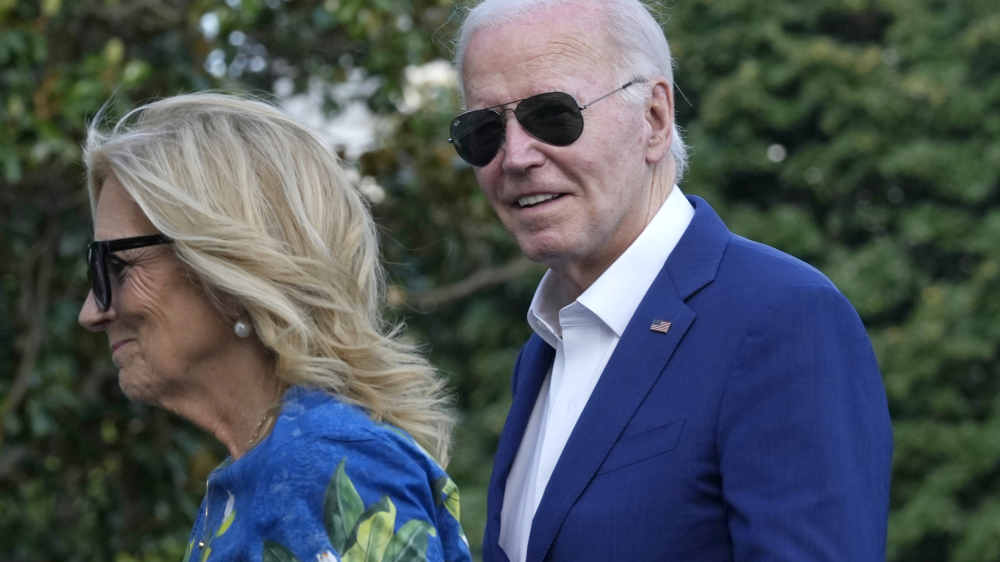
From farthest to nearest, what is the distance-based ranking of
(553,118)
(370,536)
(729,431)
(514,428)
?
1. (514,428)
2. (553,118)
3. (729,431)
4. (370,536)

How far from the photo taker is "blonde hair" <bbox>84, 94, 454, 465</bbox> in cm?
179

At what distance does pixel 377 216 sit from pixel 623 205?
9.77ft

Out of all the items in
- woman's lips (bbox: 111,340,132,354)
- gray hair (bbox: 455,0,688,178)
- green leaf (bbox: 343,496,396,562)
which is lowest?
green leaf (bbox: 343,496,396,562)

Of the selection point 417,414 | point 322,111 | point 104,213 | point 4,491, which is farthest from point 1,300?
point 417,414

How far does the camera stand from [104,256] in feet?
6.22

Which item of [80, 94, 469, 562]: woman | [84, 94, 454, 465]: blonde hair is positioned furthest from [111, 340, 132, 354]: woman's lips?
[84, 94, 454, 465]: blonde hair

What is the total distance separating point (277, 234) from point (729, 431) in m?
0.83

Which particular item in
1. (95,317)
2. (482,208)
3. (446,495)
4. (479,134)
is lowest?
(482,208)

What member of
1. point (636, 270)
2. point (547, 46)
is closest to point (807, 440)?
point (636, 270)

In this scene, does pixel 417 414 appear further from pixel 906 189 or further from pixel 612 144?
pixel 906 189

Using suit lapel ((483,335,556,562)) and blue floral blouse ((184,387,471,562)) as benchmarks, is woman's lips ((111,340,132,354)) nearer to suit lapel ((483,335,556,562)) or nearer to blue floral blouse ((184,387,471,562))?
blue floral blouse ((184,387,471,562))

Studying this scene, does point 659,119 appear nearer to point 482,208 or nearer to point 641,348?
point 641,348

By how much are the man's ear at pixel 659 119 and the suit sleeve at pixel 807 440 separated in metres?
0.53

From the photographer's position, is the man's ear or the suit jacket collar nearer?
the suit jacket collar
